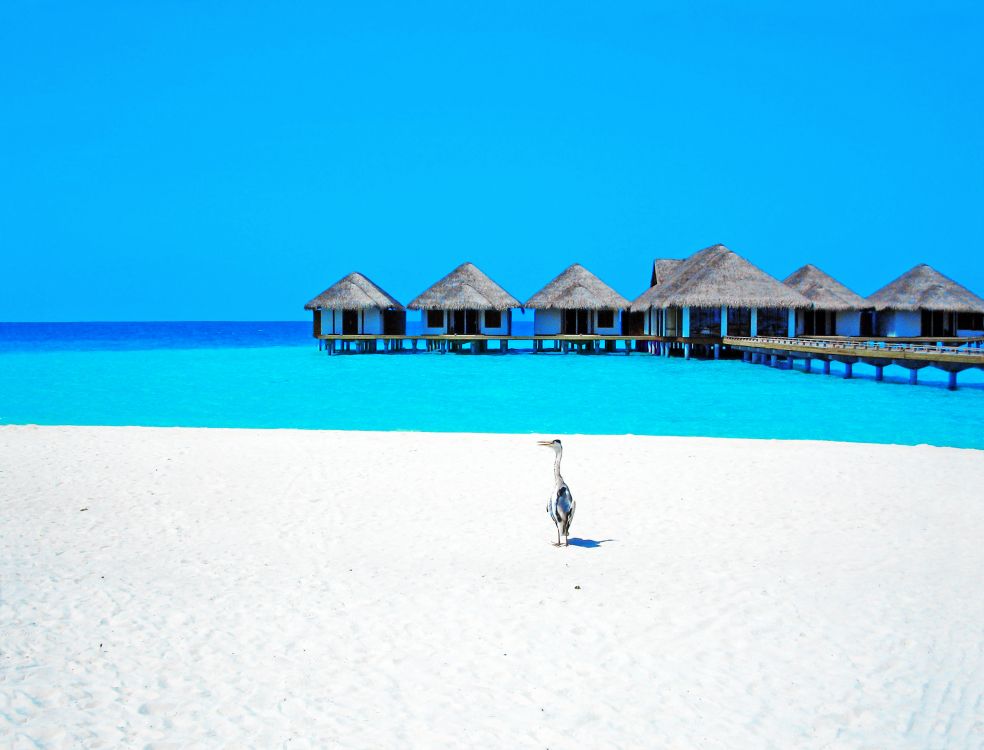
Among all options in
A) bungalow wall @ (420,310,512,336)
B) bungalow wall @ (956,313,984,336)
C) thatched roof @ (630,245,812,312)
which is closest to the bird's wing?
thatched roof @ (630,245,812,312)

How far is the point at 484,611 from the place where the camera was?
14.7ft

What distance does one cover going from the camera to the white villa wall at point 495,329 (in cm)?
3559

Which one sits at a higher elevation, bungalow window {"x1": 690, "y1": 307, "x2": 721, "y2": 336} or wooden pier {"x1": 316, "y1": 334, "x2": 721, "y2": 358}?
bungalow window {"x1": 690, "y1": 307, "x2": 721, "y2": 336}

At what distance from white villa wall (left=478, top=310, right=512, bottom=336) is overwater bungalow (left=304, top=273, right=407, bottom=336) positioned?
331 centimetres

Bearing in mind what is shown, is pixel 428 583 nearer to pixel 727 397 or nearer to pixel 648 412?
pixel 648 412

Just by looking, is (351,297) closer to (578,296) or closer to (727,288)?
(578,296)

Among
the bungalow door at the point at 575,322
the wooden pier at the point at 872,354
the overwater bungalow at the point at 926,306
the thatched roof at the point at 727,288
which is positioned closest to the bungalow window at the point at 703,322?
the thatched roof at the point at 727,288

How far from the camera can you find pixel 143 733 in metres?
3.20

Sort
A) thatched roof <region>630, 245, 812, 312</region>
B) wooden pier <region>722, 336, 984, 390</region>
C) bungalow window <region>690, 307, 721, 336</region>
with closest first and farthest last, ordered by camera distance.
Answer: wooden pier <region>722, 336, 984, 390</region> → thatched roof <region>630, 245, 812, 312</region> → bungalow window <region>690, 307, 721, 336</region>

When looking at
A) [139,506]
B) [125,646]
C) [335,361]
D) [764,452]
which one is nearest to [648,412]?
[764,452]

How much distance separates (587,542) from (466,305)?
90.9ft

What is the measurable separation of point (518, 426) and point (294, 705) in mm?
11392

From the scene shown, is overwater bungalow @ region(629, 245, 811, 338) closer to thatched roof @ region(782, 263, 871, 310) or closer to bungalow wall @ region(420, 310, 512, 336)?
thatched roof @ region(782, 263, 871, 310)

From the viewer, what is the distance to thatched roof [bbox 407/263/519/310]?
109 feet
